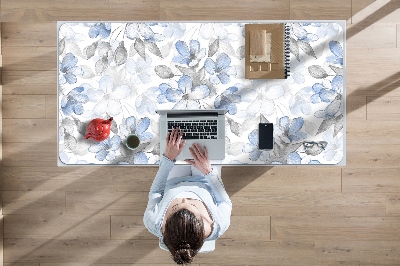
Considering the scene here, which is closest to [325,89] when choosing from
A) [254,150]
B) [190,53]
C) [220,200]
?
[254,150]

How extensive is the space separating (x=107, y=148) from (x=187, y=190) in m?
0.65

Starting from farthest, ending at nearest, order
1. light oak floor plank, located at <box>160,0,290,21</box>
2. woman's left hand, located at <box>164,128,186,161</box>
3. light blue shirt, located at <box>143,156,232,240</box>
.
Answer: light oak floor plank, located at <box>160,0,290,21</box> < woman's left hand, located at <box>164,128,186,161</box> < light blue shirt, located at <box>143,156,232,240</box>

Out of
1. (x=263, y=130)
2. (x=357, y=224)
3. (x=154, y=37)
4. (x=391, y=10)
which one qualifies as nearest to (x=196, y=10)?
(x=154, y=37)

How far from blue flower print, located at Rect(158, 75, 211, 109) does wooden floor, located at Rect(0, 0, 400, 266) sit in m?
0.42

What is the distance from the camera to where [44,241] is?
2609 millimetres

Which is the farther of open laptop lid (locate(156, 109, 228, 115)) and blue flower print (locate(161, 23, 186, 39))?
blue flower print (locate(161, 23, 186, 39))

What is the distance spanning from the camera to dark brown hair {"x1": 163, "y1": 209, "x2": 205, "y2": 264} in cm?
174

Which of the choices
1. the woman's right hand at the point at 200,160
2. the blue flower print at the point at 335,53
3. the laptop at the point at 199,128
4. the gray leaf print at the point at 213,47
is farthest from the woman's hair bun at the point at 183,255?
the blue flower print at the point at 335,53

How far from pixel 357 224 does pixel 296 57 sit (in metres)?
1.08

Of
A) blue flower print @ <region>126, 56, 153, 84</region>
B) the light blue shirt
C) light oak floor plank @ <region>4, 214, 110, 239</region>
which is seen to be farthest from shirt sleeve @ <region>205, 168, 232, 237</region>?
light oak floor plank @ <region>4, 214, 110, 239</region>

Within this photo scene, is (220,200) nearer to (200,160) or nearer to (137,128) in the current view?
(200,160)

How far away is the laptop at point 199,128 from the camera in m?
2.31

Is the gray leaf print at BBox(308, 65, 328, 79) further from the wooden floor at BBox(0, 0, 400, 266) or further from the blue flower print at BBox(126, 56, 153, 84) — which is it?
the blue flower print at BBox(126, 56, 153, 84)

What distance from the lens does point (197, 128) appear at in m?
2.31
